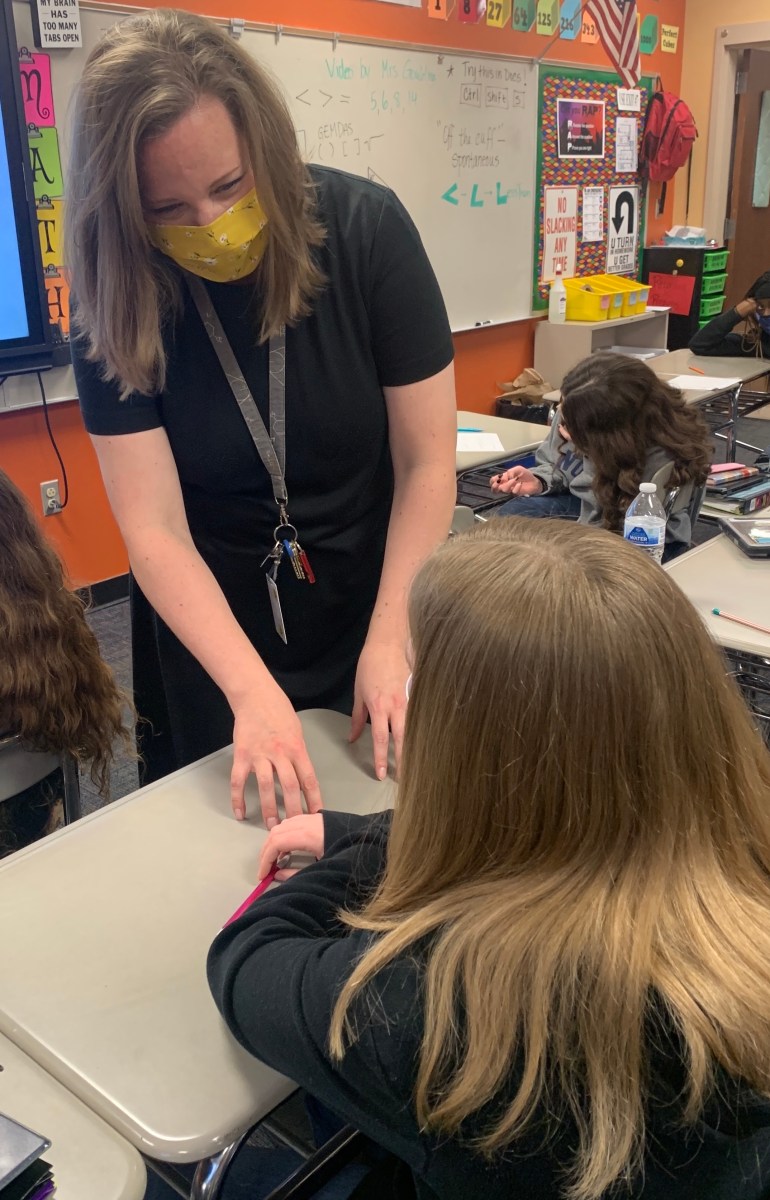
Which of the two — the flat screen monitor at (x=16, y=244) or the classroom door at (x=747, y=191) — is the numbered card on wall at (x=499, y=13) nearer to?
the classroom door at (x=747, y=191)

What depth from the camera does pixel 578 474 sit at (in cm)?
285

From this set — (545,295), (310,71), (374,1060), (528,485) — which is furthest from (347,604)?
(545,295)

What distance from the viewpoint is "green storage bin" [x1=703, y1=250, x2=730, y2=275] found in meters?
5.87

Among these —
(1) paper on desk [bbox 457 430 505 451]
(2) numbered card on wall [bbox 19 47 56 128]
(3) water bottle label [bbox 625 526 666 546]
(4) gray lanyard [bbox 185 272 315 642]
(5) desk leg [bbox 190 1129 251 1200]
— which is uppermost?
(2) numbered card on wall [bbox 19 47 56 128]

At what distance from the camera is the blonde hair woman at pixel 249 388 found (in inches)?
41.4

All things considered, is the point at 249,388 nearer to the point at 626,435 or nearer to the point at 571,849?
the point at 571,849

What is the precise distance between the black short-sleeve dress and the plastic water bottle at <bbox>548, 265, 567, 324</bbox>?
4153 mm

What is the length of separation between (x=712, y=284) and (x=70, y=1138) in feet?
20.5

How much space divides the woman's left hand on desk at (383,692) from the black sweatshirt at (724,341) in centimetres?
410

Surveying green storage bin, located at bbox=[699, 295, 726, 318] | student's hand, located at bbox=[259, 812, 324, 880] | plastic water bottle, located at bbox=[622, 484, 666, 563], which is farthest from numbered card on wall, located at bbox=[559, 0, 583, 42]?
student's hand, located at bbox=[259, 812, 324, 880]

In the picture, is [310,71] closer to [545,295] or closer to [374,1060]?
[545,295]

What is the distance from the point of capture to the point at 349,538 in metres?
1.32

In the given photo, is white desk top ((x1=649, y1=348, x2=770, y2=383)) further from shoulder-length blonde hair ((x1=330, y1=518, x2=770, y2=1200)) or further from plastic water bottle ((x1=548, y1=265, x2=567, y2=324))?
shoulder-length blonde hair ((x1=330, y1=518, x2=770, y2=1200))

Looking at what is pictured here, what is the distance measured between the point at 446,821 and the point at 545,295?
491 centimetres
